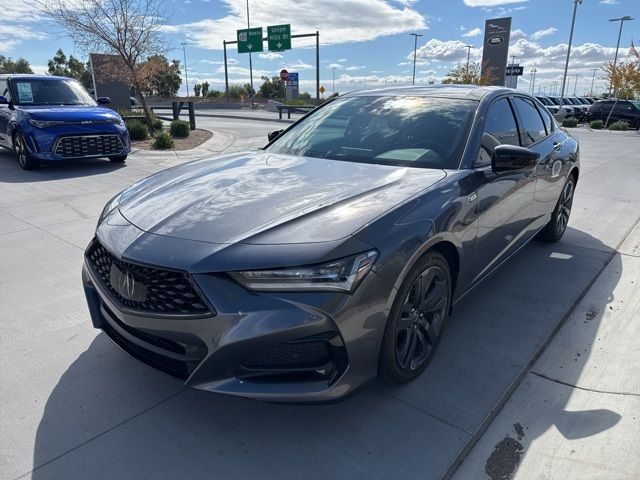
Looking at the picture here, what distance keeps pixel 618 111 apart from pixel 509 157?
28876mm

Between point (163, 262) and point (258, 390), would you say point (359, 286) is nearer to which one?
point (258, 390)

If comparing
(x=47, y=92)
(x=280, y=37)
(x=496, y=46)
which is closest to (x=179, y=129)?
(x=47, y=92)

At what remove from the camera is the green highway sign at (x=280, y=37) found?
112 ft

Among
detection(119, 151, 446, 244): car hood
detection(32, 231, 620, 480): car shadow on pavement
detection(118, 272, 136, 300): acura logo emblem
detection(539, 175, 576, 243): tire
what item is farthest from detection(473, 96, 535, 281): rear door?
detection(118, 272, 136, 300): acura logo emblem

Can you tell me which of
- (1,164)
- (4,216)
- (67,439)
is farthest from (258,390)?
(1,164)

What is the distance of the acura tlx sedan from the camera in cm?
197

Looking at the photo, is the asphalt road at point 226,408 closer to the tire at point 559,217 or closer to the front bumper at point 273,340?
the front bumper at point 273,340

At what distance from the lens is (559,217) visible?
4.93 m

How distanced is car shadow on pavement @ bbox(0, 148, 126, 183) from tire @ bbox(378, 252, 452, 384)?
292 inches

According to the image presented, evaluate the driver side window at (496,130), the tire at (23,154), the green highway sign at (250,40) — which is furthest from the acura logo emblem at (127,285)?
the green highway sign at (250,40)

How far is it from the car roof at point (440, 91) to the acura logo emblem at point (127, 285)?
253 cm

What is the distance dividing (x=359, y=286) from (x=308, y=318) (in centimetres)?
26

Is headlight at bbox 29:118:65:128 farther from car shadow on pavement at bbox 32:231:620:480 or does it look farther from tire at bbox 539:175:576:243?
tire at bbox 539:175:576:243

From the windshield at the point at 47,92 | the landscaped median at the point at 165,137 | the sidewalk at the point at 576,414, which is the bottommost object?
the sidewalk at the point at 576,414
